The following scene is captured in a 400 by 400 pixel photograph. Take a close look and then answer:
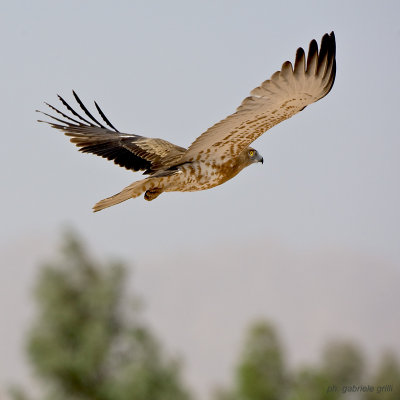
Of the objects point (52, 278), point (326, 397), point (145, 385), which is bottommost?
point (326, 397)

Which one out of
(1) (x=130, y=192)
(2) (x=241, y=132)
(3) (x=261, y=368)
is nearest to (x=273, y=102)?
(2) (x=241, y=132)

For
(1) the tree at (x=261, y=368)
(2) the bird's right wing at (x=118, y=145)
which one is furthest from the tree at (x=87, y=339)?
(2) the bird's right wing at (x=118, y=145)

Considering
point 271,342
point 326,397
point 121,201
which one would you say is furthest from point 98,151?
point 326,397

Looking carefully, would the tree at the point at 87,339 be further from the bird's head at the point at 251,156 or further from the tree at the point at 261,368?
the bird's head at the point at 251,156

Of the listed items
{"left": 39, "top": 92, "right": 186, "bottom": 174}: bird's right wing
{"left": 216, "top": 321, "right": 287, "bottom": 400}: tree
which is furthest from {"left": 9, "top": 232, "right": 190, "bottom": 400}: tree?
{"left": 39, "top": 92, "right": 186, "bottom": 174}: bird's right wing

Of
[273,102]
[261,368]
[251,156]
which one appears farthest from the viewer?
[261,368]

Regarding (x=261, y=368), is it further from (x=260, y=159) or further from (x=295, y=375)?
(x=260, y=159)

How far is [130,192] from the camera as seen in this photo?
5121 millimetres

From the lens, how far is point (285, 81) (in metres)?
4.97

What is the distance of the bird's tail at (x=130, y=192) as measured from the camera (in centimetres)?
504

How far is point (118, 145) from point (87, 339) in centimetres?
1525

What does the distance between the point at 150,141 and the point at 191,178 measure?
1143 millimetres

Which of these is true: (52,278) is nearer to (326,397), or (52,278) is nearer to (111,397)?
(111,397)

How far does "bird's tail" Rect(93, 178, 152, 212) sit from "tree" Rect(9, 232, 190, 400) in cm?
1429
